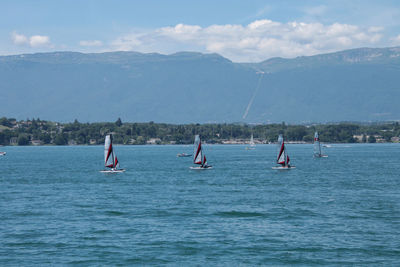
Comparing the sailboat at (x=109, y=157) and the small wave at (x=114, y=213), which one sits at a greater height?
the sailboat at (x=109, y=157)

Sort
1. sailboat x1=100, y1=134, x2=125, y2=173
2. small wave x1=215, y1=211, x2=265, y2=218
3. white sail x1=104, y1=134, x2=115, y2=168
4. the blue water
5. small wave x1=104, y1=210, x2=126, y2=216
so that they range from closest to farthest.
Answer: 1. the blue water
2. small wave x1=215, y1=211, x2=265, y2=218
3. small wave x1=104, y1=210, x2=126, y2=216
4. white sail x1=104, y1=134, x2=115, y2=168
5. sailboat x1=100, y1=134, x2=125, y2=173

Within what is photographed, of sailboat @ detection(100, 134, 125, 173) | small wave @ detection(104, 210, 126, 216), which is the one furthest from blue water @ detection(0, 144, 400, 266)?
sailboat @ detection(100, 134, 125, 173)

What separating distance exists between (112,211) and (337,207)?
86.0 feet

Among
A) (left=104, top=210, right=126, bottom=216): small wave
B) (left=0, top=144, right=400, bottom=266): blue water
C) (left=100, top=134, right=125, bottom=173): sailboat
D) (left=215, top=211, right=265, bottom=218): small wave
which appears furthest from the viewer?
(left=100, top=134, right=125, bottom=173): sailboat

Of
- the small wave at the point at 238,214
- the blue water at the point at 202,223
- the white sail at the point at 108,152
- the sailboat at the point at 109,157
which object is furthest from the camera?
the sailboat at the point at 109,157

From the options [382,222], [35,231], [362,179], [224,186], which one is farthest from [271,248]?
[362,179]

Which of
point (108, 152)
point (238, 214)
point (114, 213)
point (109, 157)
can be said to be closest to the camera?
point (238, 214)

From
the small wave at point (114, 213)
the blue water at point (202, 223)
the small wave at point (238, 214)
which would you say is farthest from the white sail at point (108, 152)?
the small wave at point (238, 214)

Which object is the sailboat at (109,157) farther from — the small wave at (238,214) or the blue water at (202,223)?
the small wave at (238,214)

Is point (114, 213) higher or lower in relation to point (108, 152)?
lower

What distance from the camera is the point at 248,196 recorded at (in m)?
81.4

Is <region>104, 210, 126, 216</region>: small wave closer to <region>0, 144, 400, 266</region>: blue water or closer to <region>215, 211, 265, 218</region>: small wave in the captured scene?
<region>0, 144, 400, 266</region>: blue water

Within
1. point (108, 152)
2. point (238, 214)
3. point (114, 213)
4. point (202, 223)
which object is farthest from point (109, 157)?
point (202, 223)

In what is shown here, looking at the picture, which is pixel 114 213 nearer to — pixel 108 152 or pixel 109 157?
pixel 108 152
